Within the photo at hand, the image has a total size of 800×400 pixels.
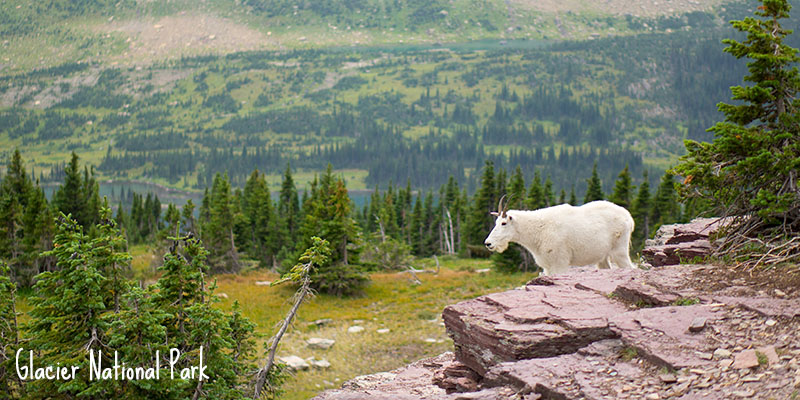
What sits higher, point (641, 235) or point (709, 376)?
point (709, 376)

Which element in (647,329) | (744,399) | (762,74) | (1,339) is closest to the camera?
(744,399)

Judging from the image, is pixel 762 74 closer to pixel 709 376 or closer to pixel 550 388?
pixel 709 376

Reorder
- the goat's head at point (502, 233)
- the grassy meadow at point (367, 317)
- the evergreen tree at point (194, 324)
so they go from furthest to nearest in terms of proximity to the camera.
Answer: the grassy meadow at point (367, 317) → the goat's head at point (502, 233) → the evergreen tree at point (194, 324)

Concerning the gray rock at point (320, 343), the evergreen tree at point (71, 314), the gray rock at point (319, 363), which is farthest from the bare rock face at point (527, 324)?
the gray rock at point (320, 343)

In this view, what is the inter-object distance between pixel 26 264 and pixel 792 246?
154 feet

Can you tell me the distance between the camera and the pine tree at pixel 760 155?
1021cm

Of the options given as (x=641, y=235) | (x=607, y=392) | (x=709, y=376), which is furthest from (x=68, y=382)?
(x=641, y=235)

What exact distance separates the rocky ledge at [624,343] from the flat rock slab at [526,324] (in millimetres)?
16

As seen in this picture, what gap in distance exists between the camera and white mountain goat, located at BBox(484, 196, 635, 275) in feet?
52.2

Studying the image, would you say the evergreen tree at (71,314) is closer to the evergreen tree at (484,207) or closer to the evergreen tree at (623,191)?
the evergreen tree at (484,207)

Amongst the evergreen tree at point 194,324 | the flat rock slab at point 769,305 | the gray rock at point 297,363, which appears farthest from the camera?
the gray rock at point 297,363

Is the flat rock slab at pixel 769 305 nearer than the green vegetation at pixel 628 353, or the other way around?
the flat rock slab at pixel 769 305

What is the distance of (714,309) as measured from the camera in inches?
349

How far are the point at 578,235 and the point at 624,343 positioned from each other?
753 centimetres
